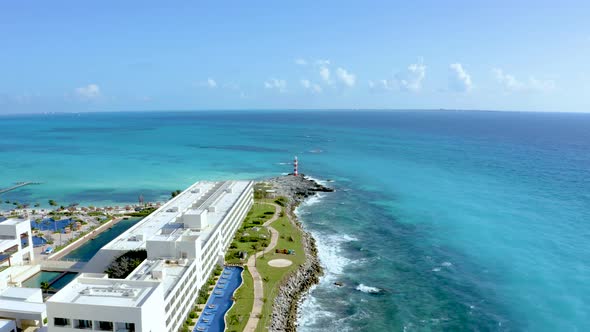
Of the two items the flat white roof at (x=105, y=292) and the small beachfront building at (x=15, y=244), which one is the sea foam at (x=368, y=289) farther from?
the small beachfront building at (x=15, y=244)

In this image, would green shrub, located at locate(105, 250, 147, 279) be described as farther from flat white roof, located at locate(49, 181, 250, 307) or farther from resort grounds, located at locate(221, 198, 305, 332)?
resort grounds, located at locate(221, 198, 305, 332)

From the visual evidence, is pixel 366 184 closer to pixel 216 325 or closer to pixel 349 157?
pixel 349 157

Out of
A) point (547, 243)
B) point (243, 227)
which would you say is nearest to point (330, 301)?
point (243, 227)

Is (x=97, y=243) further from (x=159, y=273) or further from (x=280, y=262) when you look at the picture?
(x=280, y=262)

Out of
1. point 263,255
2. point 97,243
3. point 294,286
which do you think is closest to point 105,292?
point 294,286

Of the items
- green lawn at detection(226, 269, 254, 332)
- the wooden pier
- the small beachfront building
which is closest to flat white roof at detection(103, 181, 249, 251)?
green lawn at detection(226, 269, 254, 332)

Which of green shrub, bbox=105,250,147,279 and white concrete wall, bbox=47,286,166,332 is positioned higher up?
white concrete wall, bbox=47,286,166,332
